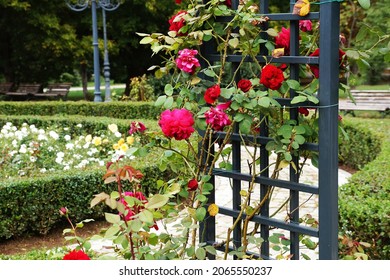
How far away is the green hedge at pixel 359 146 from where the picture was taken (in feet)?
26.2

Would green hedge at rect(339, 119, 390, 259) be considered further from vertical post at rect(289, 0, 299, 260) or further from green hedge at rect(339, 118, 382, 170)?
green hedge at rect(339, 118, 382, 170)

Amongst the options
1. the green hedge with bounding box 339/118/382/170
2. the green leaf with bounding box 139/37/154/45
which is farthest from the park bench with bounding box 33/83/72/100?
the green leaf with bounding box 139/37/154/45

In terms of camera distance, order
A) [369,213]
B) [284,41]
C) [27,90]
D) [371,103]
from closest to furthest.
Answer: [284,41] < [369,213] < [371,103] < [27,90]

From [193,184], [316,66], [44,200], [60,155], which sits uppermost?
[316,66]

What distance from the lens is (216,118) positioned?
2.50 metres

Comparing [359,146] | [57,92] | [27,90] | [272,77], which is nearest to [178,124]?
[272,77]

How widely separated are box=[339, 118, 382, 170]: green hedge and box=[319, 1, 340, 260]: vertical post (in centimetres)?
553

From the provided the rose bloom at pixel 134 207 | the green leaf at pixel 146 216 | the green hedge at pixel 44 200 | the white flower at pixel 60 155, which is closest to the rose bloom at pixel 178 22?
the rose bloom at pixel 134 207

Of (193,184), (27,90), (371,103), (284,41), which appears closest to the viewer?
(284,41)

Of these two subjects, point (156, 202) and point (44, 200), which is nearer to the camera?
point (156, 202)

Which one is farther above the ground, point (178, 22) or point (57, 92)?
point (178, 22)

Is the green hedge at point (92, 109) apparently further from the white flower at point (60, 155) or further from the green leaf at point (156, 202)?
the green leaf at point (156, 202)

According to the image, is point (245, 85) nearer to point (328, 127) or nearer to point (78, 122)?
point (328, 127)

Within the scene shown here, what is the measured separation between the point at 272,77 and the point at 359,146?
6.41 meters
